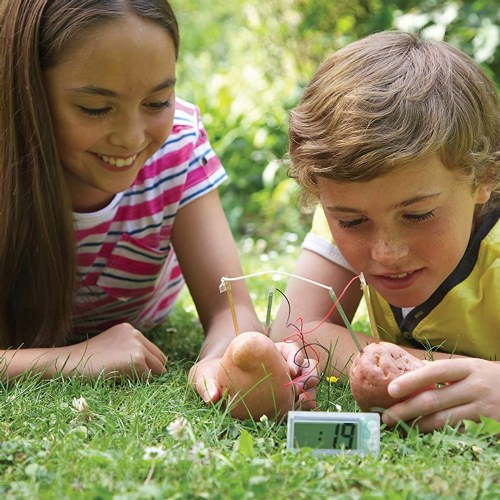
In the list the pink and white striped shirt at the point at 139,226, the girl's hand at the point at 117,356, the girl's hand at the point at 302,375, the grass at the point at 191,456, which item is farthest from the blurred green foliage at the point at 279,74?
the grass at the point at 191,456

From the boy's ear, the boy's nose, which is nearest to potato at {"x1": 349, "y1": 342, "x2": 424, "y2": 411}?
the boy's nose

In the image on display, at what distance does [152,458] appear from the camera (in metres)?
1.71

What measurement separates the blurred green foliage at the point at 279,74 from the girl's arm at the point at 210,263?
2.37 meters

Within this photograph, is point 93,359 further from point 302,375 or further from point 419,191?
point 419,191

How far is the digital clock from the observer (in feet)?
5.99

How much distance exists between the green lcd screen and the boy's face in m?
0.57

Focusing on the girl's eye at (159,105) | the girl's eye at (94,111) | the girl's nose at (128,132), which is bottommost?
the girl's nose at (128,132)

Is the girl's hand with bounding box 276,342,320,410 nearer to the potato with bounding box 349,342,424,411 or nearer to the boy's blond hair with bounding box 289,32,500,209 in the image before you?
the potato with bounding box 349,342,424,411

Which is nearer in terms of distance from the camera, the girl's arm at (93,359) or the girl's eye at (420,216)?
the girl's eye at (420,216)

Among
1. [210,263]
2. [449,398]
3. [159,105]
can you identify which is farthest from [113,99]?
[449,398]

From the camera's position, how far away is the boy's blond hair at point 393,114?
219 cm

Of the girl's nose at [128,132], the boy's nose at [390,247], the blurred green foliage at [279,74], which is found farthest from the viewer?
the blurred green foliage at [279,74]

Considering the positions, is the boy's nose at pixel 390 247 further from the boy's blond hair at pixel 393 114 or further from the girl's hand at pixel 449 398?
the girl's hand at pixel 449 398

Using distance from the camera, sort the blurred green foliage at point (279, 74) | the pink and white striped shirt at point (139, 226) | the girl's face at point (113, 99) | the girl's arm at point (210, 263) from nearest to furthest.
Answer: the girl's face at point (113, 99) → the girl's arm at point (210, 263) → the pink and white striped shirt at point (139, 226) → the blurred green foliage at point (279, 74)
